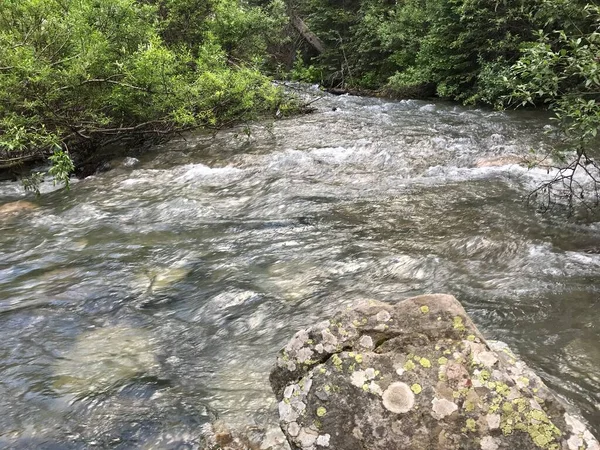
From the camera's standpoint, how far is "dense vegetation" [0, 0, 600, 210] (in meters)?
5.33

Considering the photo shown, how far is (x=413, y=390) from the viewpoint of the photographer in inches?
92.1

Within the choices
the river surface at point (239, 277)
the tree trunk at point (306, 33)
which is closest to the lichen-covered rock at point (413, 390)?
the river surface at point (239, 277)

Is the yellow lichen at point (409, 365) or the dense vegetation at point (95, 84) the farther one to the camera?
the dense vegetation at point (95, 84)

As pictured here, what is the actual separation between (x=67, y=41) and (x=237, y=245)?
561 centimetres

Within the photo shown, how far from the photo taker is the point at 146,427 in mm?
3168

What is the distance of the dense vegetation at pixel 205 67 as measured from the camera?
5.33 m

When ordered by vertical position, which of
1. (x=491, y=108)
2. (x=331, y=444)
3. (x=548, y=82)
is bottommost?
(x=491, y=108)

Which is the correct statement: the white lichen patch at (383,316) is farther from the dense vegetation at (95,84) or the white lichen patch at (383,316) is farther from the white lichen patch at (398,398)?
the dense vegetation at (95,84)

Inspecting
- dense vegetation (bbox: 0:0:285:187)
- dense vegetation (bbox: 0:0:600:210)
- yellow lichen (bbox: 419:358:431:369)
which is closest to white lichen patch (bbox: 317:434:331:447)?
yellow lichen (bbox: 419:358:431:369)

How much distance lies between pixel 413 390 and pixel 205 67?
416 inches

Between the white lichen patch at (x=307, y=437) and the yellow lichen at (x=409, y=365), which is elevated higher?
the yellow lichen at (x=409, y=365)

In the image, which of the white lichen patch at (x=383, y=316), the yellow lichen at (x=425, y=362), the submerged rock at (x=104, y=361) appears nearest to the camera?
the yellow lichen at (x=425, y=362)

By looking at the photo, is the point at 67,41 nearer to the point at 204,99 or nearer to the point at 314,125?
the point at 204,99

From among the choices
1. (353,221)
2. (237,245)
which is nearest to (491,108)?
(353,221)
